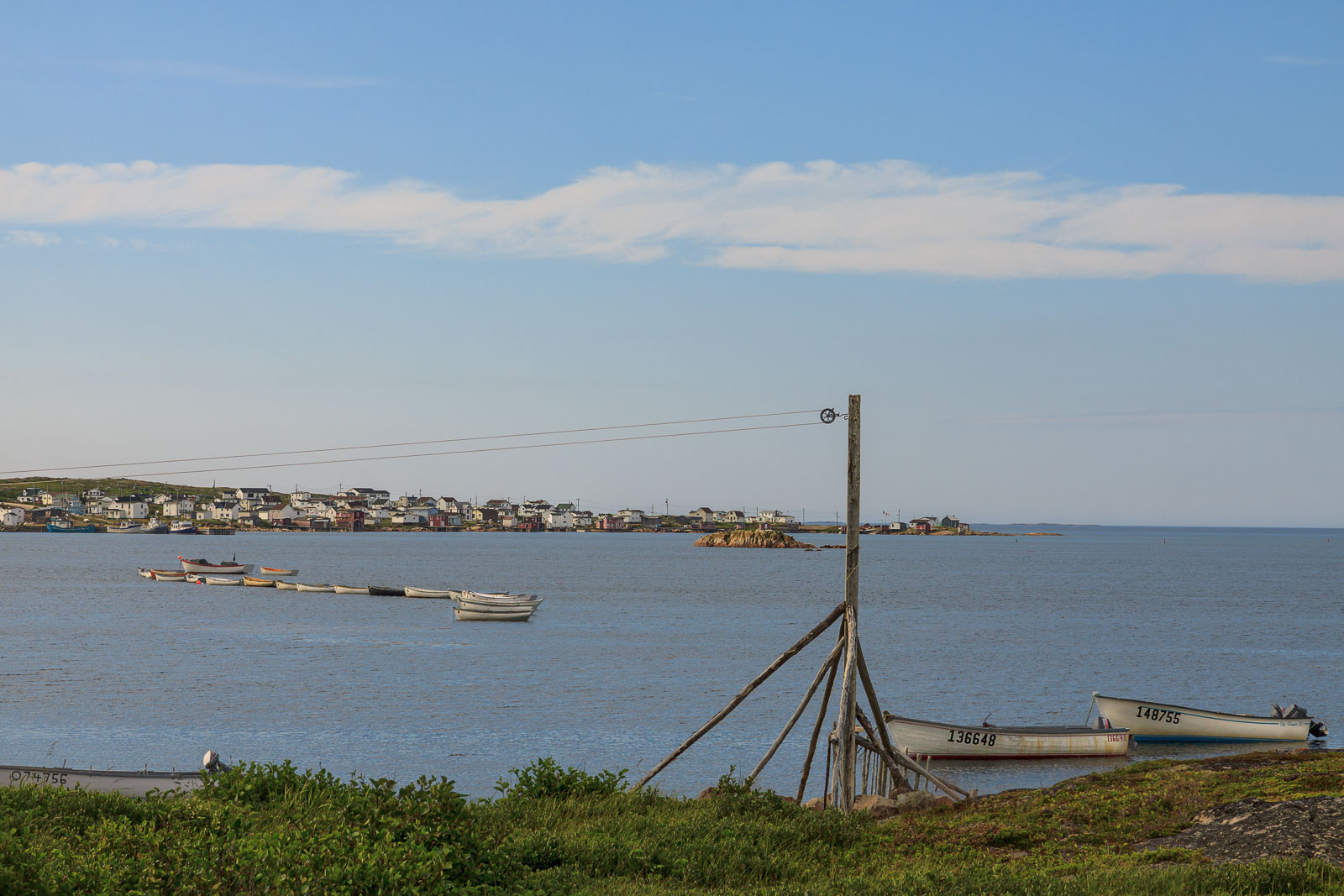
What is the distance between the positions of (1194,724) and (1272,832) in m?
26.8

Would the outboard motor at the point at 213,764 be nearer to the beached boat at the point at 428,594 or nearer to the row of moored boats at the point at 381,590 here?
the row of moored boats at the point at 381,590

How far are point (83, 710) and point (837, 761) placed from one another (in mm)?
33044

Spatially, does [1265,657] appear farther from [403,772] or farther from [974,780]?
[403,772]

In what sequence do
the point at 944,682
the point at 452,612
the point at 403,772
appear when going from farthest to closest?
1. the point at 452,612
2. the point at 944,682
3. the point at 403,772

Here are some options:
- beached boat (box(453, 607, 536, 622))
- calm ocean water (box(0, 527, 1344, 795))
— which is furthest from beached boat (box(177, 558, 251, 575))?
beached boat (box(453, 607, 536, 622))

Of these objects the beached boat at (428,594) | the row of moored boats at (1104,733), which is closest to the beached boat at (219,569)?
the beached boat at (428,594)

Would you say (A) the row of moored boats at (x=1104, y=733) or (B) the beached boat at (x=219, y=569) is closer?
(A) the row of moored boats at (x=1104, y=733)

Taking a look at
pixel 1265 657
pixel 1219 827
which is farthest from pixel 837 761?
pixel 1265 657

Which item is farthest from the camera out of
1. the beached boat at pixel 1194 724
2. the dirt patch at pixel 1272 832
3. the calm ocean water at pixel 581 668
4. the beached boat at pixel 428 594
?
the beached boat at pixel 428 594

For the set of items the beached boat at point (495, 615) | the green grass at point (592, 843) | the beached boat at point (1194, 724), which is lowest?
the beached boat at point (495, 615)

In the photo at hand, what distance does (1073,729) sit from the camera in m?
33.6

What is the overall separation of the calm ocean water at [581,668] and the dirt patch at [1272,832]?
1607cm

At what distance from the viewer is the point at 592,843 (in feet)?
41.7

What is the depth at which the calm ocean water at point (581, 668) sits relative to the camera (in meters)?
33.5
